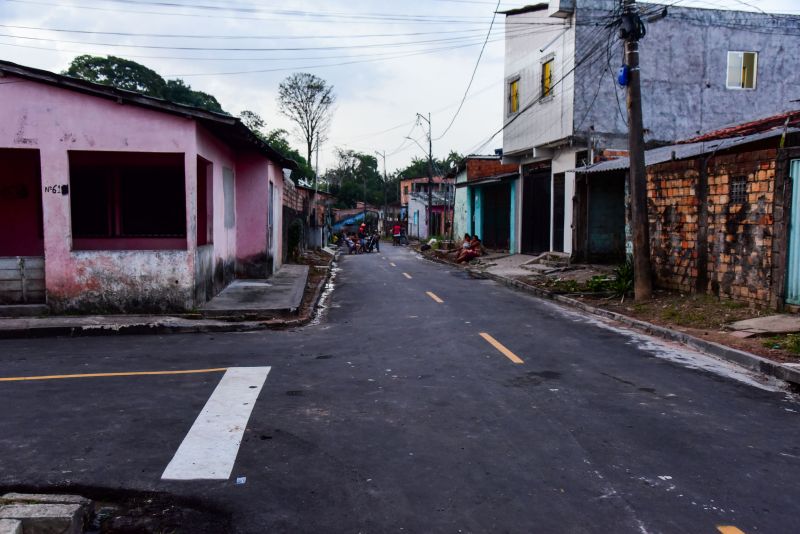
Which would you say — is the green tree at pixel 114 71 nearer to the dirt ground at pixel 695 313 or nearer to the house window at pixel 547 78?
the house window at pixel 547 78

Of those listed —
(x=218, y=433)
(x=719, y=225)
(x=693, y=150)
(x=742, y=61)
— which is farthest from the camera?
(x=742, y=61)

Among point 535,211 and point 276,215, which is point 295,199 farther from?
point 535,211

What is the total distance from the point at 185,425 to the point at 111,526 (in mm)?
1716

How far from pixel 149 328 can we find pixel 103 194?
14.7 ft

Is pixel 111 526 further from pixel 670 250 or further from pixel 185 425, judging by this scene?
pixel 670 250

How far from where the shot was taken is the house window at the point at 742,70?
70.1ft

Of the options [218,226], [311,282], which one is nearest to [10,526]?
[218,226]

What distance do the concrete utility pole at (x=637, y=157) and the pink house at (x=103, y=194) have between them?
7915 mm

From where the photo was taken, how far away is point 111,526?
11.8ft

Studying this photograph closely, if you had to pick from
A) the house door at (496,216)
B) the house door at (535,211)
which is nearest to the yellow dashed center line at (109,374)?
the house door at (535,211)

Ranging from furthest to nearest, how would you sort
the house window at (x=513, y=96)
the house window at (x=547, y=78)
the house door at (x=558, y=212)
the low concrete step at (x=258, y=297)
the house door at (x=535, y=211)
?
1. the house window at (x=513, y=96)
2. the house door at (x=535, y=211)
3. the house door at (x=558, y=212)
4. the house window at (x=547, y=78)
5. the low concrete step at (x=258, y=297)

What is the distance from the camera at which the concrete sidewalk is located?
32.6 ft

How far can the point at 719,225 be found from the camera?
1175cm

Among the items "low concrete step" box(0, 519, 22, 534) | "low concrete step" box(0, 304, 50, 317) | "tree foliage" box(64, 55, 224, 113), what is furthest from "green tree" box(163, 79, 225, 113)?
"low concrete step" box(0, 519, 22, 534)
